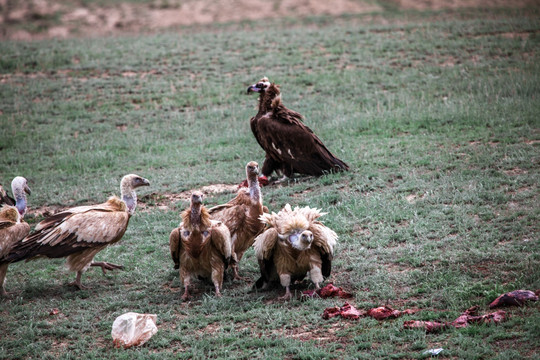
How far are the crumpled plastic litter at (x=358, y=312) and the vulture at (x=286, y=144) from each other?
5345 mm

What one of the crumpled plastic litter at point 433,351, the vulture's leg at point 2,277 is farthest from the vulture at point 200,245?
the crumpled plastic litter at point 433,351

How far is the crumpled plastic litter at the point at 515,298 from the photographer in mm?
Answer: 6609

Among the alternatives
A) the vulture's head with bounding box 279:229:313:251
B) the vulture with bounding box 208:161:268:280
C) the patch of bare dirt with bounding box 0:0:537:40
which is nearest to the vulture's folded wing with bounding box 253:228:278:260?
the vulture's head with bounding box 279:229:313:251

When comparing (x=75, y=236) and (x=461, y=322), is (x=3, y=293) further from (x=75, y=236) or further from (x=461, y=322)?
(x=461, y=322)

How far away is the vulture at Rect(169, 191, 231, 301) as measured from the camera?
7.98m

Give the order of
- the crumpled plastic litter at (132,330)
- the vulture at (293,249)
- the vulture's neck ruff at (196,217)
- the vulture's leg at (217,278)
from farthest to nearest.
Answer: the vulture's leg at (217,278) → the vulture's neck ruff at (196,217) → the vulture at (293,249) → the crumpled plastic litter at (132,330)

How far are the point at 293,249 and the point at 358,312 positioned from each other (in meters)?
1.10

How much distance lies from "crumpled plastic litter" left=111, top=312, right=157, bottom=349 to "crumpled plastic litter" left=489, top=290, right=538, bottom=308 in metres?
3.70

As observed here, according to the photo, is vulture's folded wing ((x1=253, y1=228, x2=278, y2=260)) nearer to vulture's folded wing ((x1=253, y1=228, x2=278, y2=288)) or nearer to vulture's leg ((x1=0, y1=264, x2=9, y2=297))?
vulture's folded wing ((x1=253, y1=228, x2=278, y2=288))

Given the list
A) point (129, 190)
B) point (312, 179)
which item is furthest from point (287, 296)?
point (312, 179)

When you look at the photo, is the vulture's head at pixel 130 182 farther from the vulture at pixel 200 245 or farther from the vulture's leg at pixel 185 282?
the vulture's leg at pixel 185 282

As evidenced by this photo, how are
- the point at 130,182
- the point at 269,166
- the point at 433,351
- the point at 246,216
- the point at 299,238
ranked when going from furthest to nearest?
the point at 269,166 < the point at 130,182 < the point at 246,216 < the point at 299,238 < the point at 433,351

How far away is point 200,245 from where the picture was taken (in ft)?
26.3

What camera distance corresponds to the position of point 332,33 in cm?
2442
